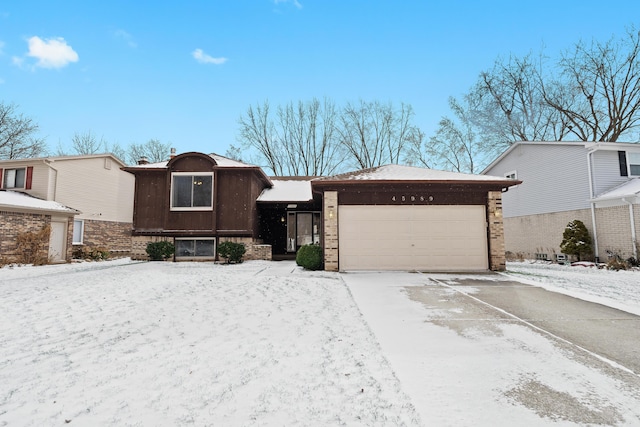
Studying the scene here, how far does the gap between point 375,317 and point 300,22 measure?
67.4ft

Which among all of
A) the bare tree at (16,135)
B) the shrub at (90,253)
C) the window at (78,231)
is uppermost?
A: the bare tree at (16,135)

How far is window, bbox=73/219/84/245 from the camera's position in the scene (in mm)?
16750

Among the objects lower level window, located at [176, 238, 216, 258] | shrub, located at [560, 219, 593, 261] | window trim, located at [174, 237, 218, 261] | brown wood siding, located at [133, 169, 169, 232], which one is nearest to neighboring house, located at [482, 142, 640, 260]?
shrub, located at [560, 219, 593, 261]

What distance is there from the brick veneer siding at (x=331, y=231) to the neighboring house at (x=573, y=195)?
Result: 444 inches

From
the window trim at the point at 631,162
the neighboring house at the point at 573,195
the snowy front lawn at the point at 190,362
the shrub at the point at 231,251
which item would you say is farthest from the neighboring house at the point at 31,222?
the window trim at the point at 631,162

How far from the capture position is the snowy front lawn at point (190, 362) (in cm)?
236

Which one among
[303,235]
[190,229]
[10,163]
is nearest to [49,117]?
[10,163]

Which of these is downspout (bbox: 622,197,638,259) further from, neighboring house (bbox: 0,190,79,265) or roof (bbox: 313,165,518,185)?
neighboring house (bbox: 0,190,79,265)

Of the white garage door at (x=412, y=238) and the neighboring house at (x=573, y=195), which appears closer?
the white garage door at (x=412, y=238)

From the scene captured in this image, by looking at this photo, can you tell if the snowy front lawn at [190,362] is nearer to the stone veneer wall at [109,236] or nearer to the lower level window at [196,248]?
the lower level window at [196,248]

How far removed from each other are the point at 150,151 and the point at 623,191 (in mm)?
39144

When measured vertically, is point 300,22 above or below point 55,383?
above

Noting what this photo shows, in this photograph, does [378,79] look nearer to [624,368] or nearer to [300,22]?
[300,22]

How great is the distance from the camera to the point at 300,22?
19.9m
